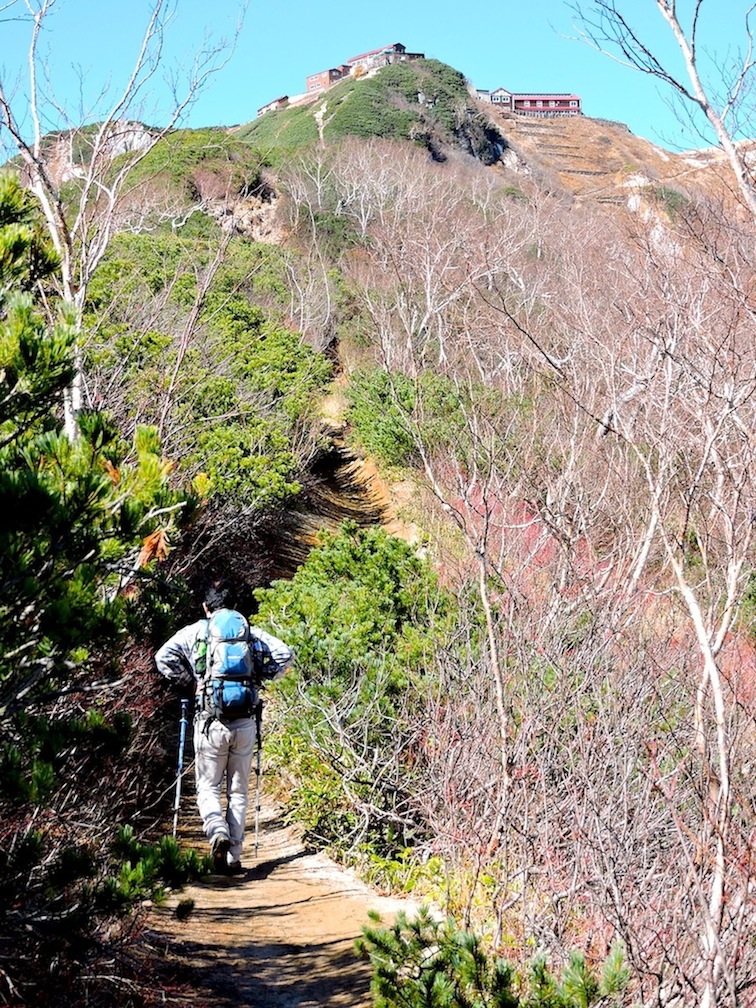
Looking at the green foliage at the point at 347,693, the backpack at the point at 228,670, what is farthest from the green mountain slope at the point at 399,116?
the backpack at the point at 228,670

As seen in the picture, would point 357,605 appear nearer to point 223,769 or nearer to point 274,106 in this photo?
point 223,769

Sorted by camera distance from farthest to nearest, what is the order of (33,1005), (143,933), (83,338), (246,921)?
(246,921) < (143,933) < (33,1005) < (83,338)

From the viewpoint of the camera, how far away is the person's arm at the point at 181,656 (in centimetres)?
512

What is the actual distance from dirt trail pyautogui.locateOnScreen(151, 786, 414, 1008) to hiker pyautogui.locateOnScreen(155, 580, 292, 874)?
32cm

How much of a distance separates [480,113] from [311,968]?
208ft

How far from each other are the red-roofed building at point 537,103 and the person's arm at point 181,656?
82452 mm

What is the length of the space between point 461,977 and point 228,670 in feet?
8.02

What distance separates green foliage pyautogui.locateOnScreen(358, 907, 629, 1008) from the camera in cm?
260

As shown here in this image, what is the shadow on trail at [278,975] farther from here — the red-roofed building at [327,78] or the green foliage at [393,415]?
the red-roofed building at [327,78]

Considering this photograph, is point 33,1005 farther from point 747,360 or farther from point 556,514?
point 747,360

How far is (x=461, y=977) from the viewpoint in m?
2.89

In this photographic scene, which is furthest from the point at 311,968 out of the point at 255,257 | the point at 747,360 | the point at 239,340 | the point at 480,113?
the point at 480,113

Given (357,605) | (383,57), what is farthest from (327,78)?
(357,605)

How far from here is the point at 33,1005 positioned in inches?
140
